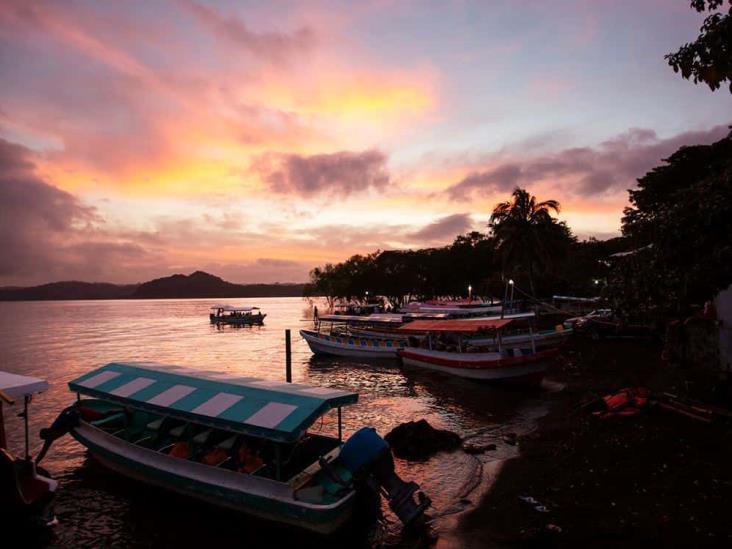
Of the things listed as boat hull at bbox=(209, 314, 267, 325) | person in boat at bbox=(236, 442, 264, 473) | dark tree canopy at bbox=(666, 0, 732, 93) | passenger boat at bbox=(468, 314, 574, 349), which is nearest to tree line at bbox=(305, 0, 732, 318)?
dark tree canopy at bbox=(666, 0, 732, 93)

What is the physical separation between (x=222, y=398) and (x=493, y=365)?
18438 mm

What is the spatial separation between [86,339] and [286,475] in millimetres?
70628

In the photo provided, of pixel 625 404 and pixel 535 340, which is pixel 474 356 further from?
pixel 625 404

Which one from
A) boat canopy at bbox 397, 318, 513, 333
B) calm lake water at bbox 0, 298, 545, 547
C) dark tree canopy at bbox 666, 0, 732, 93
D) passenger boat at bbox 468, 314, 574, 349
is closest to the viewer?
dark tree canopy at bbox 666, 0, 732, 93

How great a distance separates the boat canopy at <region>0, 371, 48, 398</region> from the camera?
491 inches

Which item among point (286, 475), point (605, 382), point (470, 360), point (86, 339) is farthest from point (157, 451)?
point (86, 339)

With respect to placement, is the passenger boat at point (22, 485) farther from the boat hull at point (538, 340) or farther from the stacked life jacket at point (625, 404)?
the boat hull at point (538, 340)

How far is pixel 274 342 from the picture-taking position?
62125mm

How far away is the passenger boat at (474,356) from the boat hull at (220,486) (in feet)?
59.3

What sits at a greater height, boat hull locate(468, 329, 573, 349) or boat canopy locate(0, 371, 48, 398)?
boat canopy locate(0, 371, 48, 398)

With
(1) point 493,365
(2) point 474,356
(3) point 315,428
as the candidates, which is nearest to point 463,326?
(2) point 474,356

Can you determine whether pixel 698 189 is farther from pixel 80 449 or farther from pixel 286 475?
pixel 80 449

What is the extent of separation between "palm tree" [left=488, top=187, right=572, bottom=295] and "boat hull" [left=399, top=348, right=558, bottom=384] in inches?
919

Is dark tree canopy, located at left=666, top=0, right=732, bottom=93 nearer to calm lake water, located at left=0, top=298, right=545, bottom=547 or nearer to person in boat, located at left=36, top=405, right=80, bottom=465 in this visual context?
calm lake water, located at left=0, top=298, right=545, bottom=547
